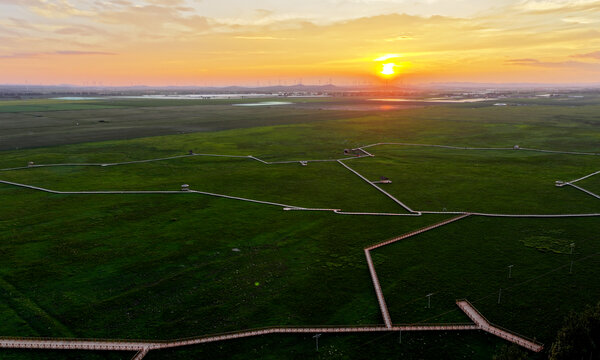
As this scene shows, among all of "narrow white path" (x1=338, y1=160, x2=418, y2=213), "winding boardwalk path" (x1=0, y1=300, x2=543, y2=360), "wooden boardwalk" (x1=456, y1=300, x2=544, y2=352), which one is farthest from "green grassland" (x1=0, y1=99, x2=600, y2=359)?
"narrow white path" (x1=338, y1=160, x2=418, y2=213)

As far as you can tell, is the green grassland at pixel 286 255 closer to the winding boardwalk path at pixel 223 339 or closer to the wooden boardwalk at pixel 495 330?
the winding boardwalk path at pixel 223 339

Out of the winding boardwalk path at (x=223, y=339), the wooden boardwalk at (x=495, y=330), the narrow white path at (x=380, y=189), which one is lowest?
the winding boardwalk path at (x=223, y=339)

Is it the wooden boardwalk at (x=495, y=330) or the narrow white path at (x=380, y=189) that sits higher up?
the narrow white path at (x=380, y=189)

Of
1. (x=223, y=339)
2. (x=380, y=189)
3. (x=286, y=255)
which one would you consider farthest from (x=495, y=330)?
(x=380, y=189)

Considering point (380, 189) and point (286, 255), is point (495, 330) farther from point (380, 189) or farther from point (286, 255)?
point (380, 189)

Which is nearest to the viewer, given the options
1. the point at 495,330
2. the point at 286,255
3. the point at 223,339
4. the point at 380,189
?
the point at 223,339

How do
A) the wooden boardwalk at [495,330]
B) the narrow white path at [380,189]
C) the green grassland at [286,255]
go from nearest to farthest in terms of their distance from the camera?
the wooden boardwalk at [495,330] → the green grassland at [286,255] → the narrow white path at [380,189]

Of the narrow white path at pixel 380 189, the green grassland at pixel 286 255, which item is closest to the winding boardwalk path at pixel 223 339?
the green grassland at pixel 286 255

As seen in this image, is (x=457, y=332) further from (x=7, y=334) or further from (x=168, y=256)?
(x=7, y=334)

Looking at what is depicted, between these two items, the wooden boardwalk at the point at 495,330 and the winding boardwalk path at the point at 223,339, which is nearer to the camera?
the wooden boardwalk at the point at 495,330

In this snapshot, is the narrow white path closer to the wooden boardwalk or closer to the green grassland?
the green grassland
